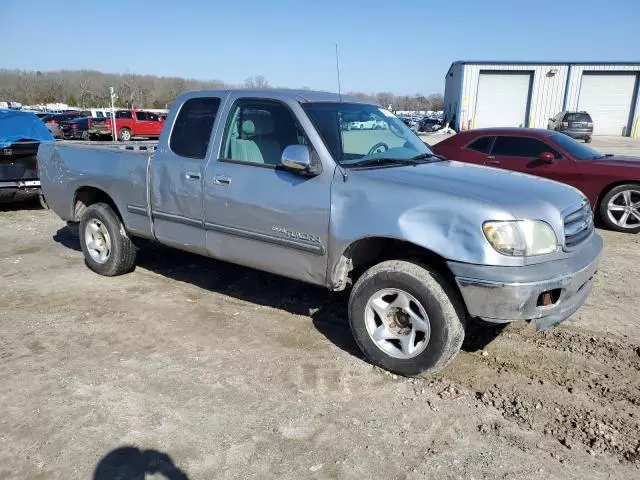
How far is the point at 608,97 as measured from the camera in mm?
37312

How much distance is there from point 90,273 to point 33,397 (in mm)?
2746

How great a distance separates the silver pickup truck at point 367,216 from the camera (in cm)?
322

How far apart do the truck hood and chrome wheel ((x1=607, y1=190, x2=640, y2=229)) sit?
16.0 feet

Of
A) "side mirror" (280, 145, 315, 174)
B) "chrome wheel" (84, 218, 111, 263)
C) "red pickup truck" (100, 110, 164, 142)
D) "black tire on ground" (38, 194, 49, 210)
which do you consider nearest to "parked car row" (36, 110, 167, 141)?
"red pickup truck" (100, 110, 164, 142)

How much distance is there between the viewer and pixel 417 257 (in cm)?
367

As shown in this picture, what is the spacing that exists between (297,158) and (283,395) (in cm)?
163

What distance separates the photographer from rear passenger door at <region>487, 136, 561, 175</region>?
840 cm

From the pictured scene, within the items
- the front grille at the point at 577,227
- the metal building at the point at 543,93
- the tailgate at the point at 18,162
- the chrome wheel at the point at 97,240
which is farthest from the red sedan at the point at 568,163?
the metal building at the point at 543,93

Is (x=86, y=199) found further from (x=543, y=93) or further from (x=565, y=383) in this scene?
(x=543, y=93)

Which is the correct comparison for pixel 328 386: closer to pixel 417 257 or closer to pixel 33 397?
pixel 417 257

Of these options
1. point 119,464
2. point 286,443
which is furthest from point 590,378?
point 119,464

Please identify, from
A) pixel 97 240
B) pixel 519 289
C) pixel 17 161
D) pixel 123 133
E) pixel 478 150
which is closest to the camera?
pixel 519 289

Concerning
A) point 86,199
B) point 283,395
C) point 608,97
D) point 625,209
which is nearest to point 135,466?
point 283,395

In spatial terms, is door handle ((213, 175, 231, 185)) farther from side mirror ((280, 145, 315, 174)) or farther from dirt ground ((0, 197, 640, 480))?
dirt ground ((0, 197, 640, 480))
